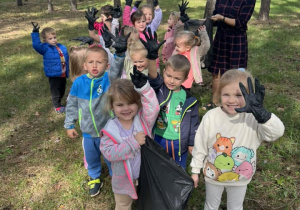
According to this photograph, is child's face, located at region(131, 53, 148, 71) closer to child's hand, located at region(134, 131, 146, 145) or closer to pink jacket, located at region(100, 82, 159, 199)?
pink jacket, located at region(100, 82, 159, 199)

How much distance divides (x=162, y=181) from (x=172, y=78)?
1.02 metres

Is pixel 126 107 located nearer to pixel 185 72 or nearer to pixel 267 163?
pixel 185 72

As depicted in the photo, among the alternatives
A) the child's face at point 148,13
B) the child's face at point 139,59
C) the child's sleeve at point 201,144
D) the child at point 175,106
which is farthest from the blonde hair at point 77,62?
the child's face at point 148,13

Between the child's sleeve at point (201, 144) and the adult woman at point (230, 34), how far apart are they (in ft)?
8.65

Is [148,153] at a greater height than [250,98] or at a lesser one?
lesser

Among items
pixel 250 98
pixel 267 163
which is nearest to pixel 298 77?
pixel 267 163

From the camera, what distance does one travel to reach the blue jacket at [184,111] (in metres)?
2.61

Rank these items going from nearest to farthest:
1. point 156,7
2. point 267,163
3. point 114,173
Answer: point 114,173
point 267,163
point 156,7

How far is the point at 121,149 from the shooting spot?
225 centimetres

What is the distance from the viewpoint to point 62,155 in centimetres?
420

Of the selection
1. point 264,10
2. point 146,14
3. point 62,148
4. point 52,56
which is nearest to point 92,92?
point 62,148

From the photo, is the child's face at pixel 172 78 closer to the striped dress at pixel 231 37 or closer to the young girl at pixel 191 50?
the young girl at pixel 191 50

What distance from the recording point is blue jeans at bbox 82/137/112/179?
310 cm

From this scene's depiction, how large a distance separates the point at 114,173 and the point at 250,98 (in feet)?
4.66
